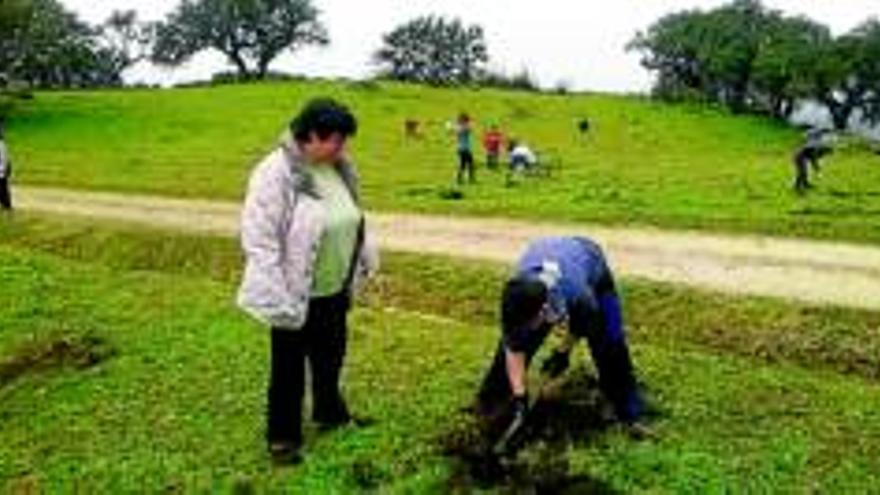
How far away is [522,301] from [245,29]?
108 m

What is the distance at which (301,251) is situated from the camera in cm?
1027

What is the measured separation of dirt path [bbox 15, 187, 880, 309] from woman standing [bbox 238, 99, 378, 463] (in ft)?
23.2

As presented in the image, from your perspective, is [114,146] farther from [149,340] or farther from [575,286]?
[575,286]

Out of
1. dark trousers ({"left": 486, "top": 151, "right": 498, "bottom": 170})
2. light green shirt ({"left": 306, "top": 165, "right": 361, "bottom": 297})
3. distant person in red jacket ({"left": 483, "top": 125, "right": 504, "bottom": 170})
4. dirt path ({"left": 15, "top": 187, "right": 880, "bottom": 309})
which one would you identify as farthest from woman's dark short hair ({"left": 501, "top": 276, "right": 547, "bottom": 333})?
dark trousers ({"left": 486, "top": 151, "right": 498, "bottom": 170})

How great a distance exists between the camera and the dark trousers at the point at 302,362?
1069 cm

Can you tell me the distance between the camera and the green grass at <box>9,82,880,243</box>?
27.1 metres

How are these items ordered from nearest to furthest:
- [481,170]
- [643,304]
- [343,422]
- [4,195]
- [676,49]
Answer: [343,422], [643,304], [4,195], [481,170], [676,49]

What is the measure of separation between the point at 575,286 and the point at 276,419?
2.59 meters

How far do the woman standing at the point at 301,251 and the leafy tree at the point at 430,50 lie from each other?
117 meters

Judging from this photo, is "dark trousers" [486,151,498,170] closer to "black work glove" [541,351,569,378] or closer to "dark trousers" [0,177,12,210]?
"dark trousers" [0,177,12,210]

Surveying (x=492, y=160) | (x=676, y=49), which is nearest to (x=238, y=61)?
(x=676, y=49)

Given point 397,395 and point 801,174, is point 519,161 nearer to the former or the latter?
point 801,174

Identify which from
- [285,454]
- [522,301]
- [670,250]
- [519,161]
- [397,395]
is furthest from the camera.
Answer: [519,161]

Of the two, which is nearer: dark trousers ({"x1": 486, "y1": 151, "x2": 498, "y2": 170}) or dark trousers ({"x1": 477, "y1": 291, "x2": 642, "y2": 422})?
dark trousers ({"x1": 477, "y1": 291, "x2": 642, "y2": 422})
